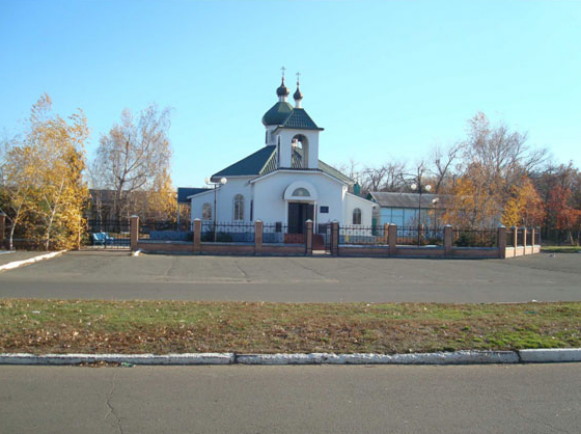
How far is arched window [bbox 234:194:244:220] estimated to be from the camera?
38.4 m

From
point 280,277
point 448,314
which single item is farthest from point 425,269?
point 448,314

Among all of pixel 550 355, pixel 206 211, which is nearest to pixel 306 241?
pixel 206 211

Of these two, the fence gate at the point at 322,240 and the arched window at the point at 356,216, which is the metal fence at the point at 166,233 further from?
the arched window at the point at 356,216

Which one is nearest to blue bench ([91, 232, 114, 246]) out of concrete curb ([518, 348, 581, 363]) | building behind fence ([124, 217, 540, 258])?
building behind fence ([124, 217, 540, 258])

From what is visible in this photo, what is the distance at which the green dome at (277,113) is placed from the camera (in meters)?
45.0

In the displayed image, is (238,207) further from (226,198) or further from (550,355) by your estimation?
(550,355)

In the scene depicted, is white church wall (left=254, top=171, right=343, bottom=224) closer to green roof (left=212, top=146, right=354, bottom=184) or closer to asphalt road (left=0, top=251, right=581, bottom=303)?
green roof (left=212, top=146, right=354, bottom=184)

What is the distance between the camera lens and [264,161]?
132ft

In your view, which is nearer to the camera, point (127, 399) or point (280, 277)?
point (127, 399)

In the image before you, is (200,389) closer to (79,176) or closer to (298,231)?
(79,176)

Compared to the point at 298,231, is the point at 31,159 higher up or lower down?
higher up

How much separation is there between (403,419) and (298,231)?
100ft

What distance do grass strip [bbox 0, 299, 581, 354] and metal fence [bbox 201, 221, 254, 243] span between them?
66.4ft

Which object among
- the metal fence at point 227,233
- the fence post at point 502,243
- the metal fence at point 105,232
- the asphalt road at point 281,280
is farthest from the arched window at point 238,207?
the fence post at point 502,243
